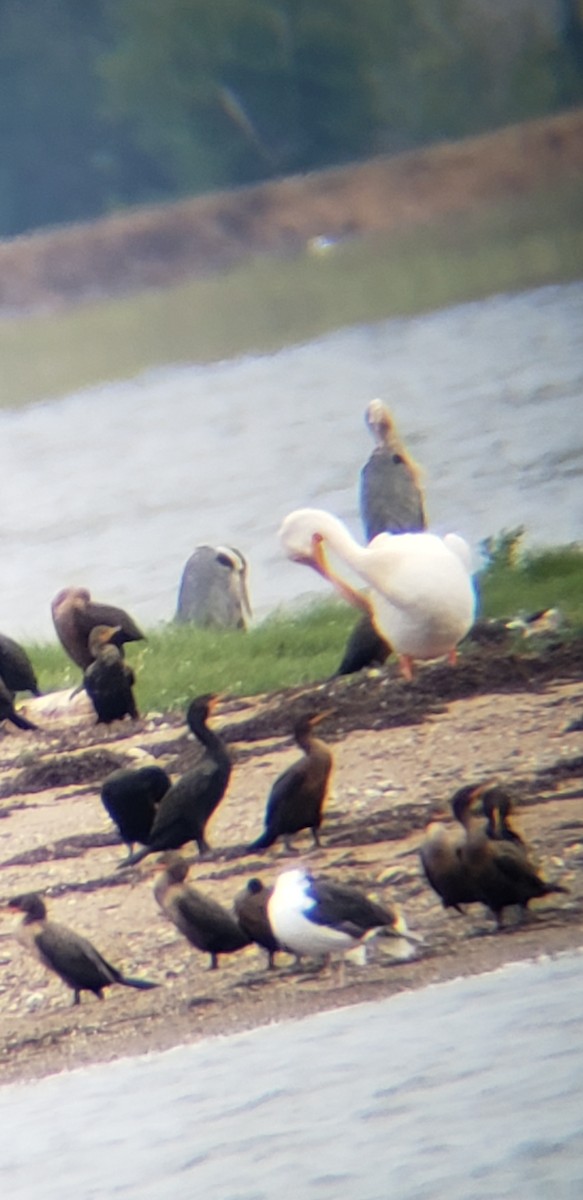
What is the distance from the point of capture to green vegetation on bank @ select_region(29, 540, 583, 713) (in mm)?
3730

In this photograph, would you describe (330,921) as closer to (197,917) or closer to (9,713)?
(197,917)

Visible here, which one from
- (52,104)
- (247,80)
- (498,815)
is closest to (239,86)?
(247,80)

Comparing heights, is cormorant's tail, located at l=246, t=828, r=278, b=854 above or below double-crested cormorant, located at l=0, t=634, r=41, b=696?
below

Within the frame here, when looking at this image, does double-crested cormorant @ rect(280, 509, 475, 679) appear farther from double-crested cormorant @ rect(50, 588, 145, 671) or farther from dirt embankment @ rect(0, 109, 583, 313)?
dirt embankment @ rect(0, 109, 583, 313)

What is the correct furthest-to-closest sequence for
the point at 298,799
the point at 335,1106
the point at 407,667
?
the point at 407,667, the point at 298,799, the point at 335,1106

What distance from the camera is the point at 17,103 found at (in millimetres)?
4051

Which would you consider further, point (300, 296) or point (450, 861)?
point (300, 296)

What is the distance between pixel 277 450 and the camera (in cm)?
407

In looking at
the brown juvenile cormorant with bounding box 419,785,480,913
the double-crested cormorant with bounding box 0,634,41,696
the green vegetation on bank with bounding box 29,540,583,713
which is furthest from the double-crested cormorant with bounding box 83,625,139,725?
the brown juvenile cormorant with bounding box 419,785,480,913

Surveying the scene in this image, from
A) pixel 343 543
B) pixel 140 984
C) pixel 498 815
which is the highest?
pixel 343 543

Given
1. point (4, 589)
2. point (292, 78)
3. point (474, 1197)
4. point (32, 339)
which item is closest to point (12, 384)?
point (32, 339)

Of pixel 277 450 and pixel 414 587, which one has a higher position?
pixel 277 450

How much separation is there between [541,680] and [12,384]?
4.48 feet

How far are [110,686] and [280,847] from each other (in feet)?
1.57
